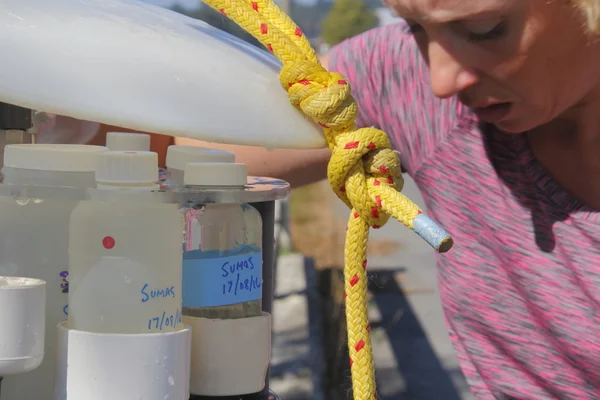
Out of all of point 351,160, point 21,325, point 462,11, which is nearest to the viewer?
point 21,325

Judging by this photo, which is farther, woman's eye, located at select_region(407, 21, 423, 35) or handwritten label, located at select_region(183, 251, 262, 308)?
woman's eye, located at select_region(407, 21, 423, 35)

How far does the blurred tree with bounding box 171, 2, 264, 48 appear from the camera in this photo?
31.5 inches

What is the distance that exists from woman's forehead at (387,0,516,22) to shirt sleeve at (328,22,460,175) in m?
0.45

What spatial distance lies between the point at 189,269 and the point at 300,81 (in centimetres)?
19

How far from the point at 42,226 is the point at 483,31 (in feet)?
2.21

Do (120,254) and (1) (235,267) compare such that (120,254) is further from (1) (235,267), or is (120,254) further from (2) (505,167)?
(2) (505,167)

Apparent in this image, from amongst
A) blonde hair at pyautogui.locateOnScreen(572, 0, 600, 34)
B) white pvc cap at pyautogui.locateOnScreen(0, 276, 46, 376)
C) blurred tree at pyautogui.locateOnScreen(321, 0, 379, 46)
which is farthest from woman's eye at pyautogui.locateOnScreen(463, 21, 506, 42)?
blurred tree at pyautogui.locateOnScreen(321, 0, 379, 46)

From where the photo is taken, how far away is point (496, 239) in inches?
57.8

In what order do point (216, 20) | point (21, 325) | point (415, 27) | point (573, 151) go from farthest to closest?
1. point (573, 151)
2. point (415, 27)
3. point (216, 20)
4. point (21, 325)

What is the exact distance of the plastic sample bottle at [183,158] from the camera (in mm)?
722

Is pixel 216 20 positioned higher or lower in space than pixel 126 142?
higher

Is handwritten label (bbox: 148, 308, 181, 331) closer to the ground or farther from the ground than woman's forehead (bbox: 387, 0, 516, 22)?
closer to the ground

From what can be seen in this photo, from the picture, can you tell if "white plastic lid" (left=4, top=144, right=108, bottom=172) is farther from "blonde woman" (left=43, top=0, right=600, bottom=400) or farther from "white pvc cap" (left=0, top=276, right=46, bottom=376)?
"blonde woman" (left=43, top=0, right=600, bottom=400)

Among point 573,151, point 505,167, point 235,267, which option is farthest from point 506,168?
point 235,267
